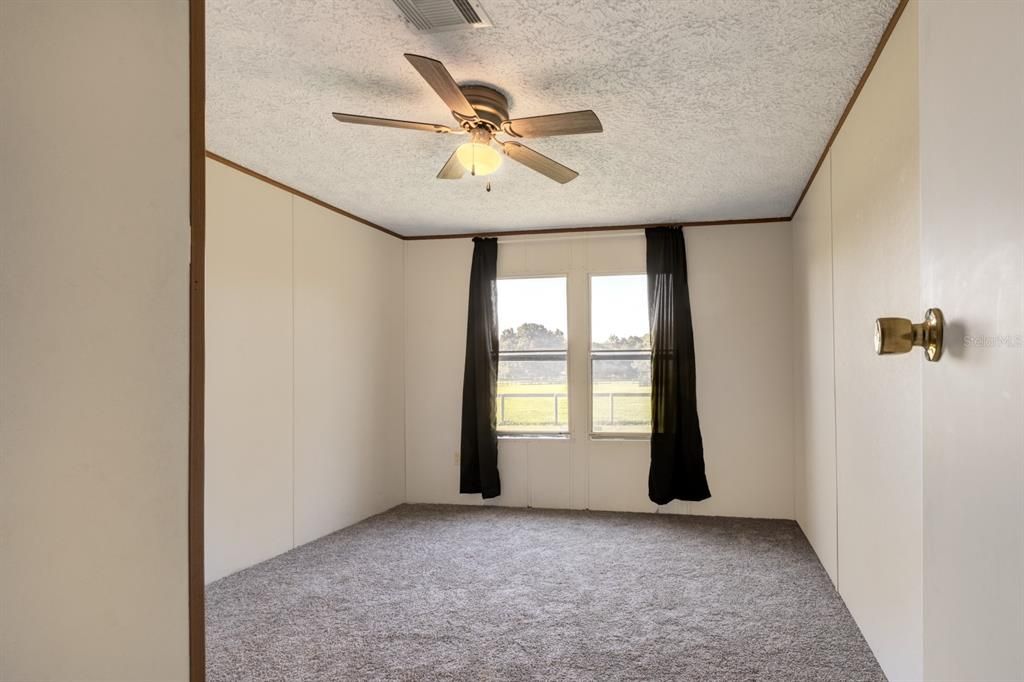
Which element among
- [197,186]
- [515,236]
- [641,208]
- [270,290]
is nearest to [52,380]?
[197,186]

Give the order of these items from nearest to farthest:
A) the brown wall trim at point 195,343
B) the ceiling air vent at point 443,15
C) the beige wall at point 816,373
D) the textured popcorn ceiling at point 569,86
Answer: the brown wall trim at point 195,343 → the ceiling air vent at point 443,15 → the textured popcorn ceiling at point 569,86 → the beige wall at point 816,373

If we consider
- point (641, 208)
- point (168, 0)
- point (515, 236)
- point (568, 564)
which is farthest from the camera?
point (515, 236)

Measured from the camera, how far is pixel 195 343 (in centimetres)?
104

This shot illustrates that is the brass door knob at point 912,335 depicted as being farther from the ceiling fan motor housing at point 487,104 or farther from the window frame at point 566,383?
the window frame at point 566,383

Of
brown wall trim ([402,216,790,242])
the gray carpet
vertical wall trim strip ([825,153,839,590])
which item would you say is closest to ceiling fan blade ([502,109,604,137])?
vertical wall trim strip ([825,153,839,590])

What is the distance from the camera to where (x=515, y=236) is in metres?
5.93

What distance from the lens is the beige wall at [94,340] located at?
747mm

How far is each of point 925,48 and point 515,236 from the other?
5.06 metres

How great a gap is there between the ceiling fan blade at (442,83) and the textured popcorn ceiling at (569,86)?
162 millimetres

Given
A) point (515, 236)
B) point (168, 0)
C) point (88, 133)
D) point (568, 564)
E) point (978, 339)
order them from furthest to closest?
1. point (515, 236)
2. point (568, 564)
3. point (168, 0)
4. point (88, 133)
5. point (978, 339)

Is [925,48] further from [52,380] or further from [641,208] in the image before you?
A: [641,208]

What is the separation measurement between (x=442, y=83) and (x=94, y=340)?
6.04 feet

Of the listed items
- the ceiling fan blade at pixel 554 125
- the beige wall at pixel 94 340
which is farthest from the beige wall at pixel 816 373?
the beige wall at pixel 94 340

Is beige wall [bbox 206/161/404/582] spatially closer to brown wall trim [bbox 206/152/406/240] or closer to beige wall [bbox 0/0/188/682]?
brown wall trim [bbox 206/152/406/240]
